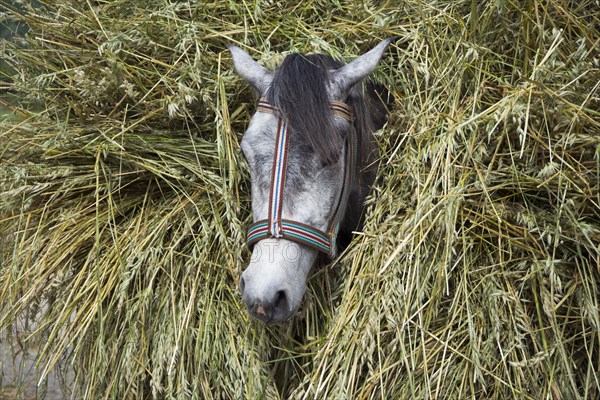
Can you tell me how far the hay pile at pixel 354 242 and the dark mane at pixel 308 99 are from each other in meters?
0.25

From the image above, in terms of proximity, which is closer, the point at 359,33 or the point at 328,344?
the point at 328,344

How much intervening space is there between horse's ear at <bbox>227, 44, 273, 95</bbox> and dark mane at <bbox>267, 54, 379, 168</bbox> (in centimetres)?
7

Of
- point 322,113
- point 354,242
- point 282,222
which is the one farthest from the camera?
point 354,242

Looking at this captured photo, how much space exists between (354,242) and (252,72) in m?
0.77

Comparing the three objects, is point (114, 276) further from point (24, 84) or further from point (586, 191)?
point (586, 191)

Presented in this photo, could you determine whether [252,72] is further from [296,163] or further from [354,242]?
[354,242]

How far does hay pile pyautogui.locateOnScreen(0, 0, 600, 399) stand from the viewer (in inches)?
76.4

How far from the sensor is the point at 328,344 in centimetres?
204

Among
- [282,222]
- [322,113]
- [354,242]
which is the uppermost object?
[322,113]

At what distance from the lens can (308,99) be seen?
220 centimetres

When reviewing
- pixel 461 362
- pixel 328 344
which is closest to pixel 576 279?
pixel 461 362

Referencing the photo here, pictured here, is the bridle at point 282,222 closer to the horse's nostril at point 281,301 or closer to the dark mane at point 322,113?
the dark mane at point 322,113

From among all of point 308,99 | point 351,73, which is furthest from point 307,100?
point 351,73

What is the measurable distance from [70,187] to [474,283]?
1.61 m
